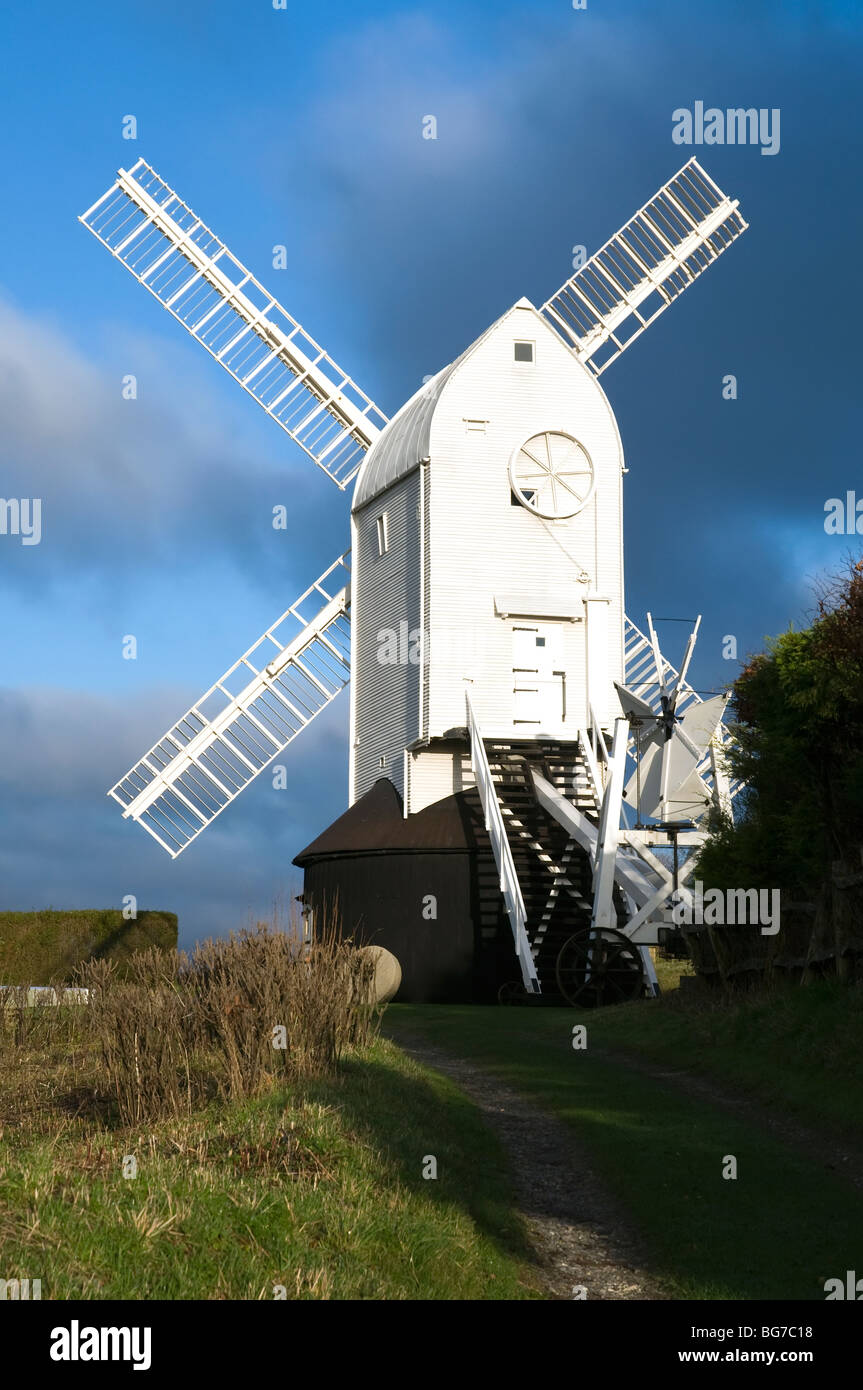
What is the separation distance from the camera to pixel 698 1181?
11047 mm

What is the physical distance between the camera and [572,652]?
Result: 3023cm

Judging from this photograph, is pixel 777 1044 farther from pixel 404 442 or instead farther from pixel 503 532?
pixel 404 442

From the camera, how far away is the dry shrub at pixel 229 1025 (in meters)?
11.8

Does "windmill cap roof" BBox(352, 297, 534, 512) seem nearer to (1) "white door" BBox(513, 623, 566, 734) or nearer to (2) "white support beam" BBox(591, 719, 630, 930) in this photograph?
(1) "white door" BBox(513, 623, 566, 734)

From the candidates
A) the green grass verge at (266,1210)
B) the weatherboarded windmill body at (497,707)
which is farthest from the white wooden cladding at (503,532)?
the green grass verge at (266,1210)

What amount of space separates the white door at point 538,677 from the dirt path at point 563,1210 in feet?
48.7

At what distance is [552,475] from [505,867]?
381 inches

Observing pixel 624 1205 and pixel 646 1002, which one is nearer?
pixel 624 1205

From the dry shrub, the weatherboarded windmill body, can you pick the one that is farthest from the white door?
the dry shrub

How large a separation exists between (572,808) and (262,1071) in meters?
15.6

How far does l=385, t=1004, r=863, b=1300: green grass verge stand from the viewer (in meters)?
9.05

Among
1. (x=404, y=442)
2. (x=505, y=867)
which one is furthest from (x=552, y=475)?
(x=505, y=867)
